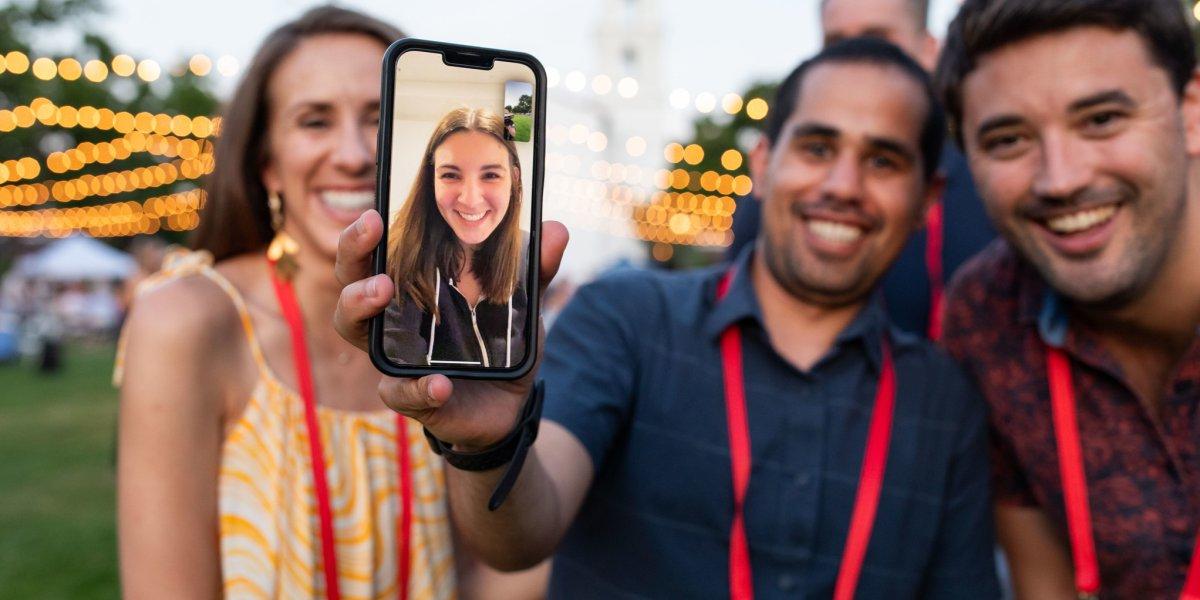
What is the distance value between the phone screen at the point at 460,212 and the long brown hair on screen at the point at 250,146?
1.14 meters

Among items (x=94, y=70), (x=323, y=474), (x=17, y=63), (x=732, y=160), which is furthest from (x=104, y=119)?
(x=732, y=160)

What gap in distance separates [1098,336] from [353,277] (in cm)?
203

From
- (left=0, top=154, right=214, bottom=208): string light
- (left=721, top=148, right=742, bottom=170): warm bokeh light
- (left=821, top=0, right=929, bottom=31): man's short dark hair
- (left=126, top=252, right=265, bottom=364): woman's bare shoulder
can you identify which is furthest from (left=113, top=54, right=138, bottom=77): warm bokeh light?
(left=721, top=148, right=742, bottom=170): warm bokeh light

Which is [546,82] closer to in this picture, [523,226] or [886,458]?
[523,226]

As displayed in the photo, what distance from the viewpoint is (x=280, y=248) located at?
241 centimetres

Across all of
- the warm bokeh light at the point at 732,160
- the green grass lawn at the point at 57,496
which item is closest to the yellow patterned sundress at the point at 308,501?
the green grass lawn at the point at 57,496

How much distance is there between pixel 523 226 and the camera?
1.42 meters

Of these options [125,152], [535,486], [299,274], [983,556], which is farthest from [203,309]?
[125,152]

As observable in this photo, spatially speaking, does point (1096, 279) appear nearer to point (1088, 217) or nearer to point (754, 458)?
point (1088, 217)

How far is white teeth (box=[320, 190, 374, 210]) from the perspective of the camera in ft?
7.58

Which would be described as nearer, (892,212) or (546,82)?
(546,82)

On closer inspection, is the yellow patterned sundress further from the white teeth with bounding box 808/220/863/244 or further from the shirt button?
the white teeth with bounding box 808/220/863/244

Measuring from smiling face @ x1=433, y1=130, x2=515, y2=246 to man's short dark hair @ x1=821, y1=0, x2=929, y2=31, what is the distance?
310 cm

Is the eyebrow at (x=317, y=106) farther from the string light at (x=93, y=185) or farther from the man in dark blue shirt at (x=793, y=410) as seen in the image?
the string light at (x=93, y=185)
